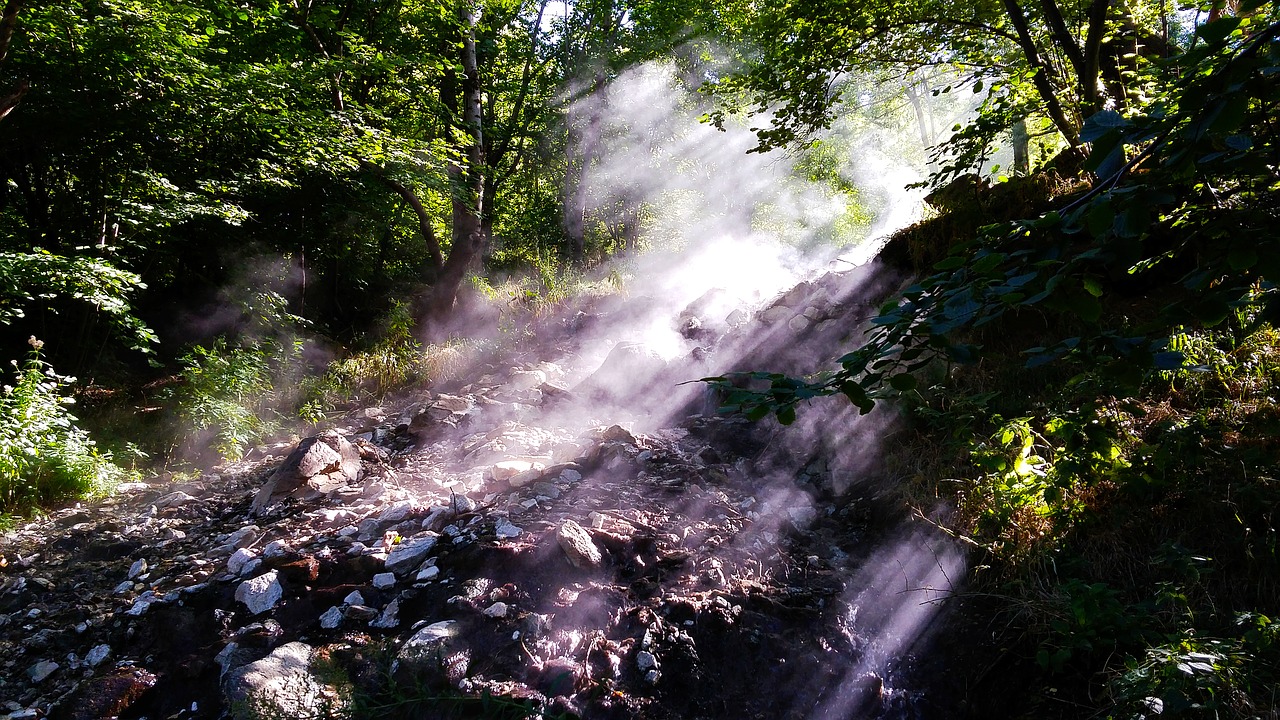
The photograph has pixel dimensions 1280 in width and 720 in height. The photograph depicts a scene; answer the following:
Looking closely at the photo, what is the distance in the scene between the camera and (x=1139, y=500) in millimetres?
2484

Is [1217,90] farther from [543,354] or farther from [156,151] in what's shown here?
[156,151]

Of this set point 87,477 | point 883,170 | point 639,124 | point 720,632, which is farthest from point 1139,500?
point 883,170

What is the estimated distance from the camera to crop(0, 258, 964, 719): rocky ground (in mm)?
2322

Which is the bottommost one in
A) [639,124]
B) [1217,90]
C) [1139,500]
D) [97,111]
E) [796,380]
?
[1139,500]

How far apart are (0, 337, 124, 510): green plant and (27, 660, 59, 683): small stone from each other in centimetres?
237

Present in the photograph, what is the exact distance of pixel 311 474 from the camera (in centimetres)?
438

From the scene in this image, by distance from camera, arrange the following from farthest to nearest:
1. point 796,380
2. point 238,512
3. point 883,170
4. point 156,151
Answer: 1. point 883,170
2. point 156,151
3. point 238,512
4. point 796,380

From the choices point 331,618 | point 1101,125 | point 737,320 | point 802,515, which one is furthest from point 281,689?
Result: point 737,320

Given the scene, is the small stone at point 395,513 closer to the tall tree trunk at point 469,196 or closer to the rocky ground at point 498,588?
the rocky ground at point 498,588

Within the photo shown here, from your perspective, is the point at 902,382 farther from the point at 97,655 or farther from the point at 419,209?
the point at 419,209

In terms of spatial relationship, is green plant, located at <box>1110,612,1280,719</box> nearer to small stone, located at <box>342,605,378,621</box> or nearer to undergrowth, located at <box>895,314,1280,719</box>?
undergrowth, located at <box>895,314,1280,719</box>

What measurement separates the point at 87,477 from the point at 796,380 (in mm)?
5904

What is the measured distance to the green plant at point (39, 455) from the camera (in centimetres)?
415

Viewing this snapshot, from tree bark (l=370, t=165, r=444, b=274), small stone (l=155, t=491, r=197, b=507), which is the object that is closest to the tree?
tree bark (l=370, t=165, r=444, b=274)
